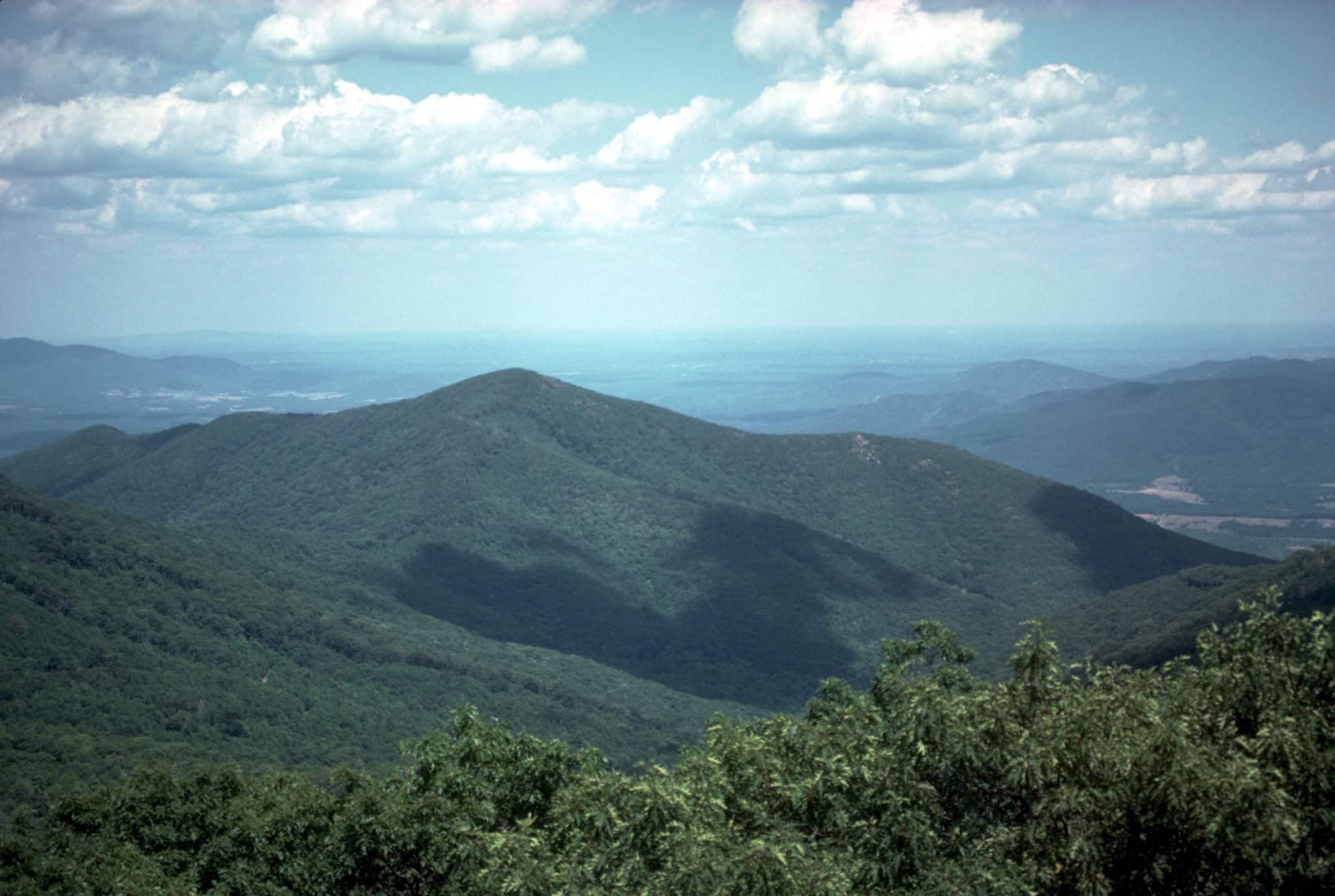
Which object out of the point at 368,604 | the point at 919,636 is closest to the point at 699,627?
the point at 368,604

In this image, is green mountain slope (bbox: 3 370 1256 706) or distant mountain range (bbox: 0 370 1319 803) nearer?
distant mountain range (bbox: 0 370 1319 803)

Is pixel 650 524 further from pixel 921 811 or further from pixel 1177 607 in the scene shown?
pixel 921 811

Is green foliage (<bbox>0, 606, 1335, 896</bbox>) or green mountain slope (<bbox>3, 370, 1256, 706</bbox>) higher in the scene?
green foliage (<bbox>0, 606, 1335, 896</bbox>)

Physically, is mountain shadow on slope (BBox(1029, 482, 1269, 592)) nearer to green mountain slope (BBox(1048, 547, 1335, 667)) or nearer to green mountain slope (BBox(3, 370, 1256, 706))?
green mountain slope (BBox(3, 370, 1256, 706))

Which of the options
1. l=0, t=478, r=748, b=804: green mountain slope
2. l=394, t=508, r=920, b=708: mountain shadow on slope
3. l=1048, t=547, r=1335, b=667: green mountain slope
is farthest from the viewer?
l=394, t=508, r=920, b=708: mountain shadow on slope

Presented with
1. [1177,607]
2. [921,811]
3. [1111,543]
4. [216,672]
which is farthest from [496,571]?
[921,811]

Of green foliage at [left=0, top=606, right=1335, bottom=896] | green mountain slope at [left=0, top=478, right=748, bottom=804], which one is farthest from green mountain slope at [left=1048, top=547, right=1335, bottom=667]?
green foliage at [left=0, top=606, right=1335, bottom=896]

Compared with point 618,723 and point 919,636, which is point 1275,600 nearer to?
point 919,636

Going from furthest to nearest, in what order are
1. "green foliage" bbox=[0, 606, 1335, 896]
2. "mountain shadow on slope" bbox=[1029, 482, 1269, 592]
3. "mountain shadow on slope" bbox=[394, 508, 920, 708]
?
"mountain shadow on slope" bbox=[1029, 482, 1269, 592], "mountain shadow on slope" bbox=[394, 508, 920, 708], "green foliage" bbox=[0, 606, 1335, 896]

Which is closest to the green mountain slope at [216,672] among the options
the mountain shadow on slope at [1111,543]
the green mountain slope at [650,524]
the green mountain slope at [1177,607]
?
the green mountain slope at [650,524]

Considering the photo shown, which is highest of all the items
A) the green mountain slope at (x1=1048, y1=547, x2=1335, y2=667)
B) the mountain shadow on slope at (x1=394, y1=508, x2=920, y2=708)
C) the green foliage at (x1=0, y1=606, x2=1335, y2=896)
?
the green foliage at (x1=0, y1=606, x2=1335, y2=896)
